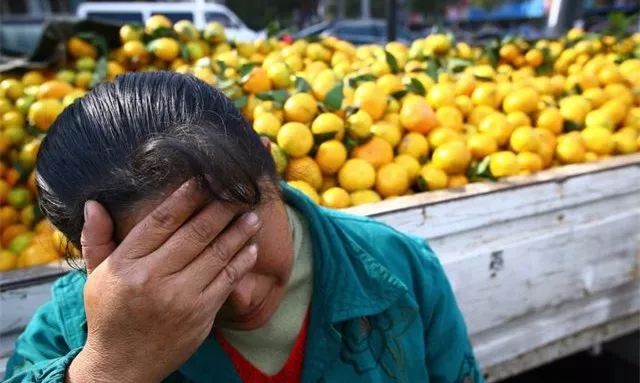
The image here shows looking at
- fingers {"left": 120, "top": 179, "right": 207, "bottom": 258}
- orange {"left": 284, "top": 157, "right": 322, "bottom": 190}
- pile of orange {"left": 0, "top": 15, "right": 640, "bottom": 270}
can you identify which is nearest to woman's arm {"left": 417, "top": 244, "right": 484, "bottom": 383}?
fingers {"left": 120, "top": 179, "right": 207, "bottom": 258}

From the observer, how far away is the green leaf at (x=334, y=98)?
93.9 inches

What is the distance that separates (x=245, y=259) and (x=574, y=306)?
1847 millimetres

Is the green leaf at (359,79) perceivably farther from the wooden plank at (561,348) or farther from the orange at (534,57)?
the wooden plank at (561,348)

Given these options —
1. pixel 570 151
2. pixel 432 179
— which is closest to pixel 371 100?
pixel 432 179

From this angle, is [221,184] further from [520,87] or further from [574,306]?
[520,87]

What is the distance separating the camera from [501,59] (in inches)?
143

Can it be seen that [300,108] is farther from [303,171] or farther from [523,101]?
[523,101]

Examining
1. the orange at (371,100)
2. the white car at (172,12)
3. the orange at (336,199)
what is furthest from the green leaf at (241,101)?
the white car at (172,12)

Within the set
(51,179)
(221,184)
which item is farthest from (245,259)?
(51,179)

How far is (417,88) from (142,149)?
2192 mm

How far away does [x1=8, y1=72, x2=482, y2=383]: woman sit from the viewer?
0.76 meters

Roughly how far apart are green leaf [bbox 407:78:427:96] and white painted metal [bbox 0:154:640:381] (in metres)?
0.87

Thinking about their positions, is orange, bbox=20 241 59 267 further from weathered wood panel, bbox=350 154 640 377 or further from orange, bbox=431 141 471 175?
orange, bbox=431 141 471 175

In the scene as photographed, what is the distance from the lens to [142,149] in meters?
0.79
